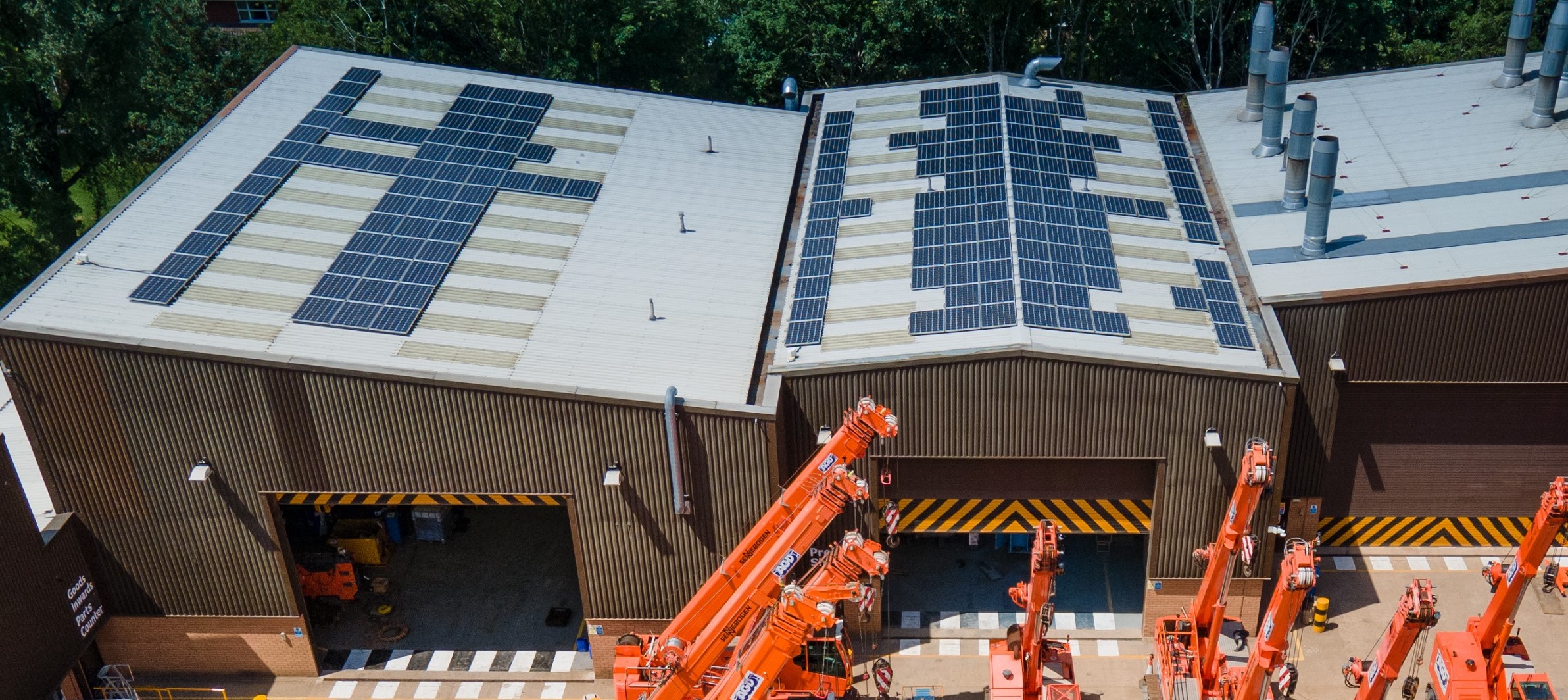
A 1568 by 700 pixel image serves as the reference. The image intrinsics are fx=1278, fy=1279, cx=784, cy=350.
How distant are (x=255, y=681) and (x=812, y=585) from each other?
21.2 metres

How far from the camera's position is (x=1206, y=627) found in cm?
3884

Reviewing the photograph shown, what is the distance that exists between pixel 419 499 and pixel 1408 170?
38375 mm

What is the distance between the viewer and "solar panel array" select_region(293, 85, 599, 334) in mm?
40781

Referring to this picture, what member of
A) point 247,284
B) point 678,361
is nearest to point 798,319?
point 678,361

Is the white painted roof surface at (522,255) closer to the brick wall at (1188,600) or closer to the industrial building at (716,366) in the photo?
the industrial building at (716,366)

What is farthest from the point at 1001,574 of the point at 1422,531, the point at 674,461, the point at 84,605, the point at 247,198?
the point at 84,605

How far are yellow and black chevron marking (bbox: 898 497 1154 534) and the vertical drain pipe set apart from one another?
7.40 metres

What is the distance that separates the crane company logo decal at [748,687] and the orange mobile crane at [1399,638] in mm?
15694

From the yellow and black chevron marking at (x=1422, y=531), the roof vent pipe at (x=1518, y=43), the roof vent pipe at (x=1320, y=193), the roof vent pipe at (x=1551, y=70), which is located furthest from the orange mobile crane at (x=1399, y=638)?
the roof vent pipe at (x=1518, y=43)

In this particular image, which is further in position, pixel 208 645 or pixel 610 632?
pixel 208 645

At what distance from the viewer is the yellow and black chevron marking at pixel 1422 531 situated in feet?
151

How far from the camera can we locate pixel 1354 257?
43.5 meters

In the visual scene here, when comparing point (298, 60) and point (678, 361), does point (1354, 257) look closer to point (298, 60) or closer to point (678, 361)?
point (678, 361)

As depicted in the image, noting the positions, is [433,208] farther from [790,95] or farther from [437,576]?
[790,95]
